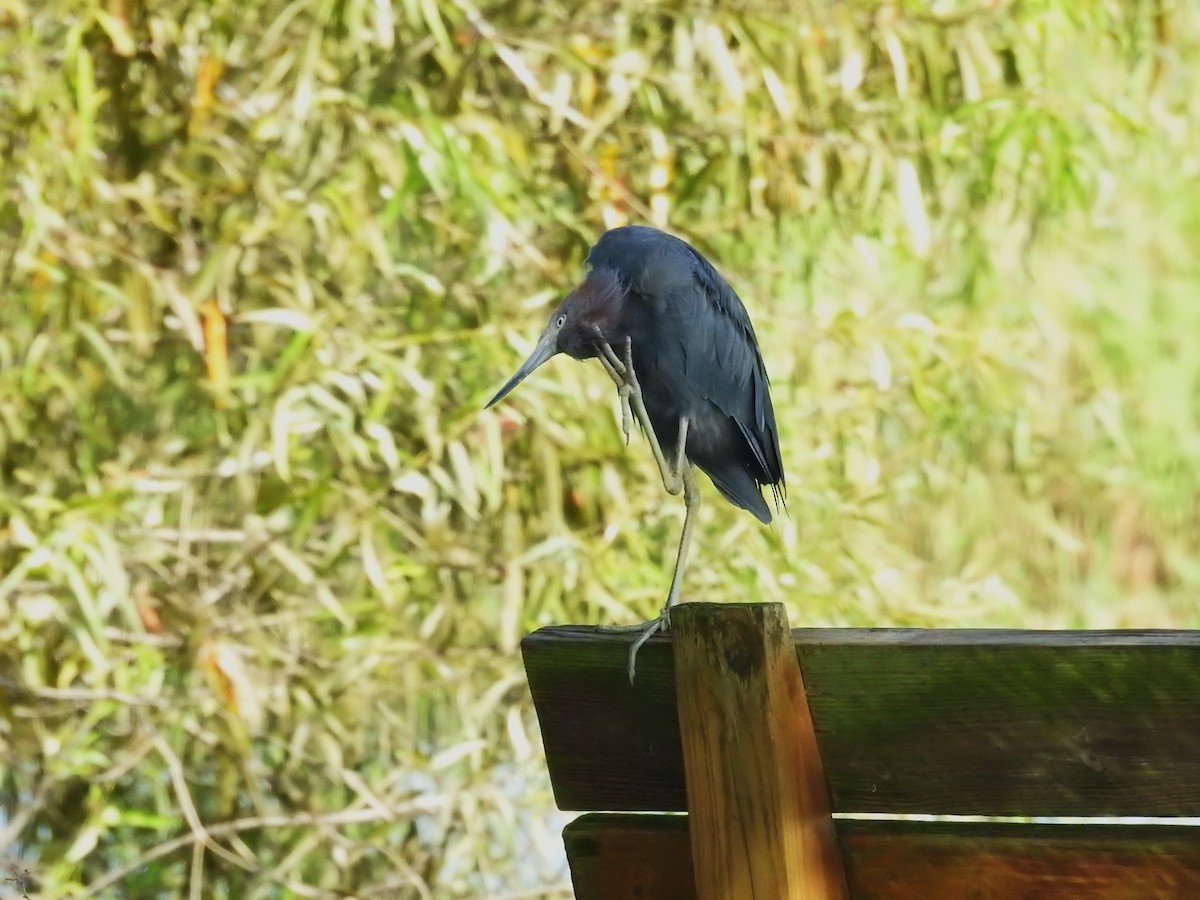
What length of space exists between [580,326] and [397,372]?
0.63 meters

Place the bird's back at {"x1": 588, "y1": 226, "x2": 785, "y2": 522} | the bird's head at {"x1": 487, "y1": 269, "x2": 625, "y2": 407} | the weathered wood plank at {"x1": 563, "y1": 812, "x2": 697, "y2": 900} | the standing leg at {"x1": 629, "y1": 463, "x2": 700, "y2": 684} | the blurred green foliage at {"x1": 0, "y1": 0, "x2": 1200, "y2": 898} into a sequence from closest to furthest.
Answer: the weathered wood plank at {"x1": 563, "y1": 812, "x2": 697, "y2": 900}
the standing leg at {"x1": 629, "y1": 463, "x2": 700, "y2": 684}
the bird's head at {"x1": 487, "y1": 269, "x2": 625, "y2": 407}
the bird's back at {"x1": 588, "y1": 226, "x2": 785, "y2": 522}
the blurred green foliage at {"x1": 0, "y1": 0, "x2": 1200, "y2": 898}

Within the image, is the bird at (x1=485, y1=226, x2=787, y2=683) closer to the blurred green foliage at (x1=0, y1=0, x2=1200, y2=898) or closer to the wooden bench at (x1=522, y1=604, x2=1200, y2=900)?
the blurred green foliage at (x1=0, y1=0, x2=1200, y2=898)

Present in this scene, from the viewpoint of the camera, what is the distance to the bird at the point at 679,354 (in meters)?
1.90

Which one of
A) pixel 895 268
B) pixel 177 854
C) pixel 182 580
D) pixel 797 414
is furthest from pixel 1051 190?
pixel 177 854

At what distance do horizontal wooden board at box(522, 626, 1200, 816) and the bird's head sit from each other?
0.70m

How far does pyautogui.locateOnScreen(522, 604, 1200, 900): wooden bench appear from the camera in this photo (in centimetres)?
100

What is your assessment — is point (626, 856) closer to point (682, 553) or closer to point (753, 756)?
point (753, 756)

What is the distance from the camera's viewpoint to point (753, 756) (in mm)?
1102

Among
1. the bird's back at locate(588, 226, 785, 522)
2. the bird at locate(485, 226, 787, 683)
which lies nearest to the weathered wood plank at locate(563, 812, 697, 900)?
the bird at locate(485, 226, 787, 683)

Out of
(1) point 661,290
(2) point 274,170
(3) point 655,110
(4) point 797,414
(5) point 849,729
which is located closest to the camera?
(5) point 849,729

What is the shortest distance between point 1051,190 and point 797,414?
2.01ft

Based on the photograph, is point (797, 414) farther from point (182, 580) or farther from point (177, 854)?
point (177, 854)

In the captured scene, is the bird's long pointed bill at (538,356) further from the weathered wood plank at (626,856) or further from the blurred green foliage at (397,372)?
the weathered wood plank at (626,856)

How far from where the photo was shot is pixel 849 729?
3.66 feet
